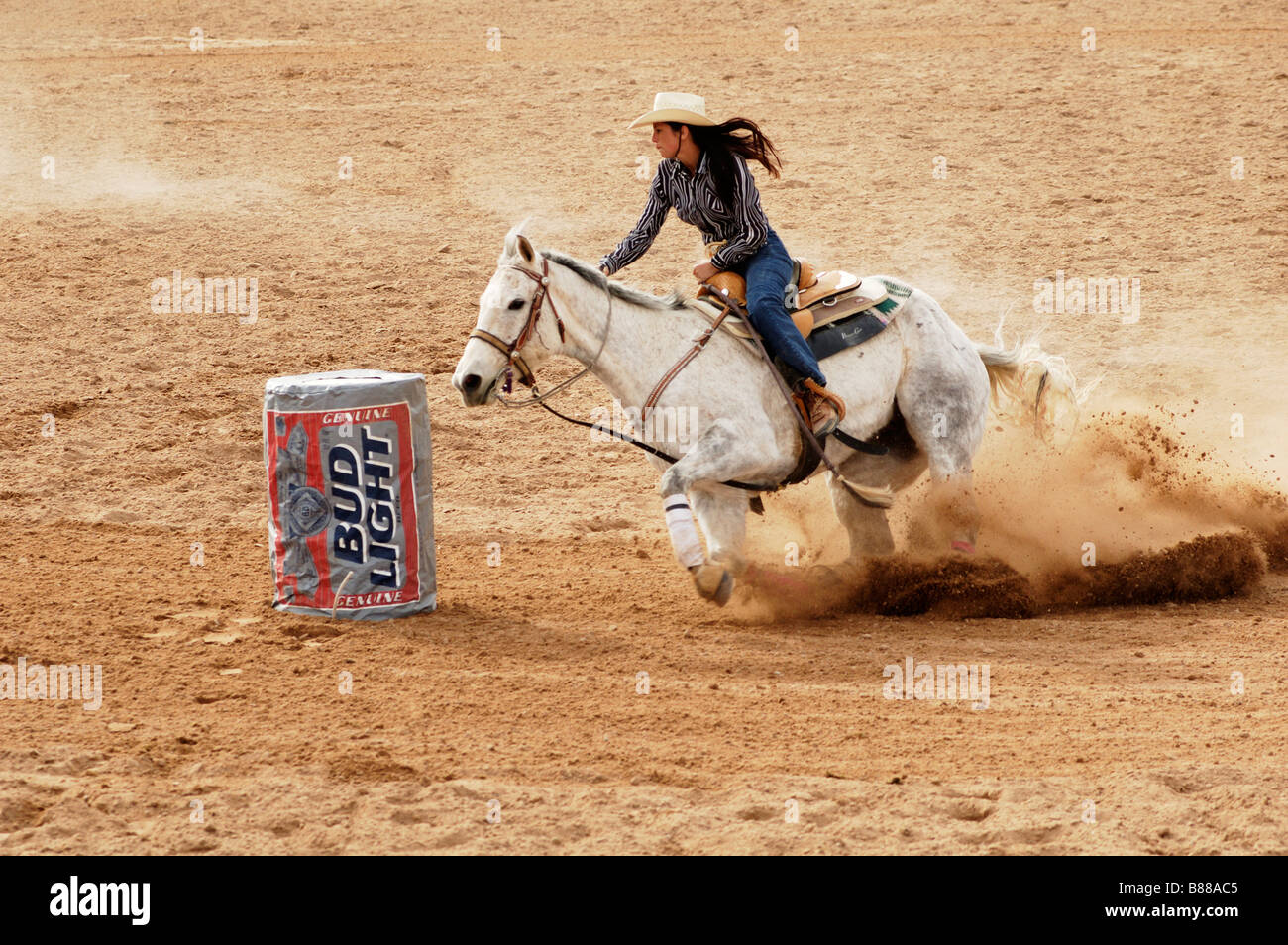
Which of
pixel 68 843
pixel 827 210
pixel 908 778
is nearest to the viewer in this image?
pixel 68 843

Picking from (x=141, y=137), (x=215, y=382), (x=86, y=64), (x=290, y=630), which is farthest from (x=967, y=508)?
(x=86, y=64)

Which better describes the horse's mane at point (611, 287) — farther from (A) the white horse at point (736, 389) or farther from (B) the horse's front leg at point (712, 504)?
(B) the horse's front leg at point (712, 504)

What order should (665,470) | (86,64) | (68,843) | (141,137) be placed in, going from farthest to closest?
(86,64) < (141,137) < (665,470) < (68,843)

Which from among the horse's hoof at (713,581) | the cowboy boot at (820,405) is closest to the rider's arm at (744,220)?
the cowboy boot at (820,405)

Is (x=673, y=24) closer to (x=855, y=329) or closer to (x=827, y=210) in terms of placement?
(x=827, y=210)

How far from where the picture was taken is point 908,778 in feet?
18.9

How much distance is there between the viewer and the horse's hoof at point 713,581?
23.7 feet

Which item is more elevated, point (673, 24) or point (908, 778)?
point (673, 24)

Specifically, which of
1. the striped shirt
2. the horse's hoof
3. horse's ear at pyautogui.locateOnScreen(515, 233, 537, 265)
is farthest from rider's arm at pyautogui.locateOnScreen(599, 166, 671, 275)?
the horse's hoof

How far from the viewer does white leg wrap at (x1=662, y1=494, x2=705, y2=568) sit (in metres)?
7.14

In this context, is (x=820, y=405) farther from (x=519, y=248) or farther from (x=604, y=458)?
(x=604, y=458)

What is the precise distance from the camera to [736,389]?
7621 millimetres

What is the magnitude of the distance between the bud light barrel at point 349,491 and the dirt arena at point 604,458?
0.65 feet

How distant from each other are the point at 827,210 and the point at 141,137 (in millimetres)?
7826
